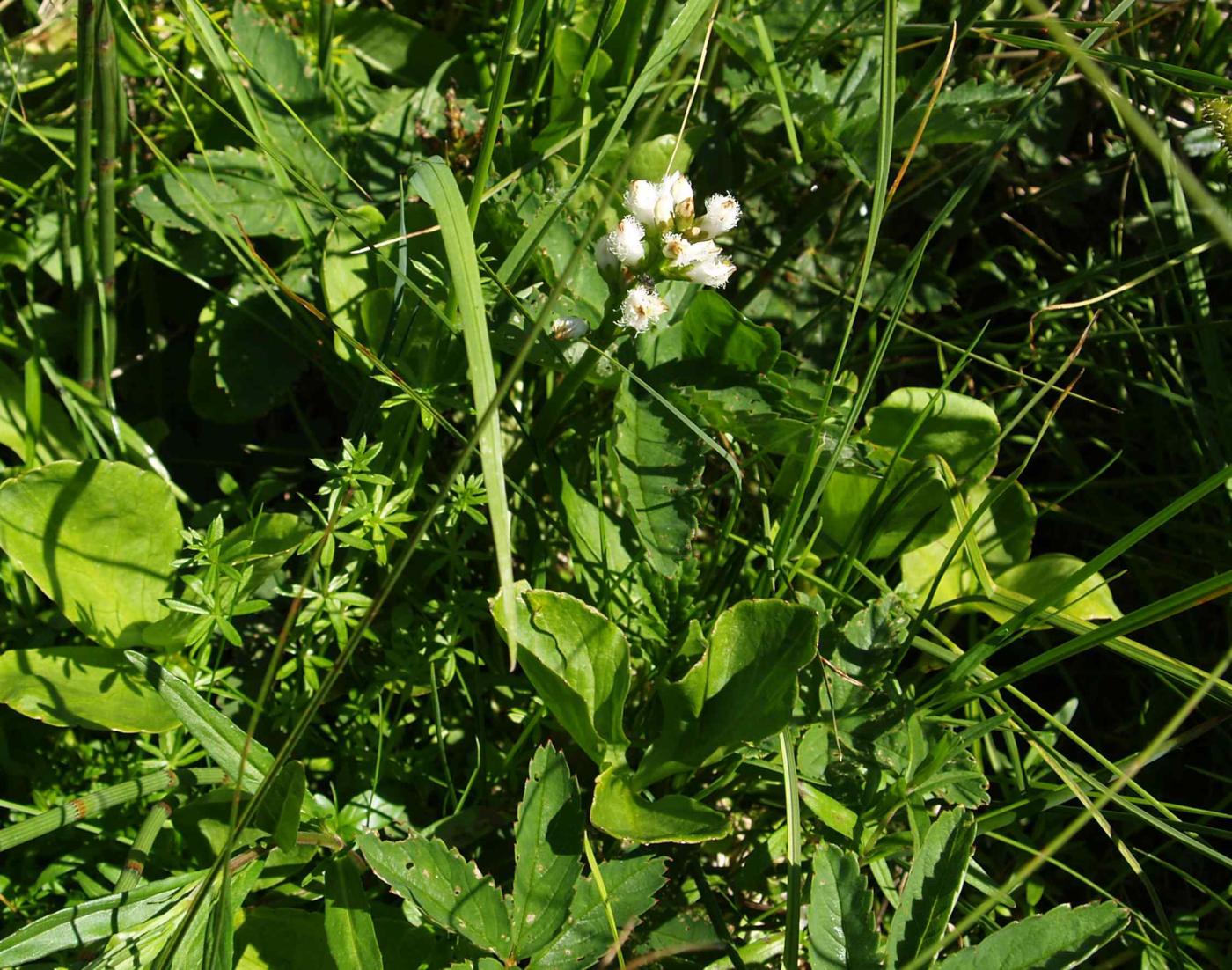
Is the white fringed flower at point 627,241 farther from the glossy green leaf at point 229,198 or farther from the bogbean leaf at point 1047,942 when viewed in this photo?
the bogbean leaf at point 1047,942

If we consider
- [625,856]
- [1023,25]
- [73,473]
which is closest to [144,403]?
[73,473]

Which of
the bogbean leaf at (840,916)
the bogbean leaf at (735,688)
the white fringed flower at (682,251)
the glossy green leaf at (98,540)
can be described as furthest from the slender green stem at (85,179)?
the bogbean leaf at (840,916)

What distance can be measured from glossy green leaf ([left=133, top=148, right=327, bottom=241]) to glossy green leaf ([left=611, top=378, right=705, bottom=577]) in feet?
2.46

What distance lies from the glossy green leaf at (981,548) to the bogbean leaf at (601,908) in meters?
0.77

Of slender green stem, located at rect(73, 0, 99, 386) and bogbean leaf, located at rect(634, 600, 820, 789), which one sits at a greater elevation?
slender green stem, located at rect(73, 0, 99, 386)

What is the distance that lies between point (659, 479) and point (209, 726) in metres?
0.71

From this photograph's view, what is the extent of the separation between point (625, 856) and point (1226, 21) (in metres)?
2.00

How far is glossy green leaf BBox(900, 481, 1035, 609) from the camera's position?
1896 millimetres

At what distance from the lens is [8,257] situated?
1.93 metres

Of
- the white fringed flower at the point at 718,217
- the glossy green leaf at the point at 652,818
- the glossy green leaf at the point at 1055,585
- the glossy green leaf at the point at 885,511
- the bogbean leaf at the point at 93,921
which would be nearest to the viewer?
the bogbean leaf at the point at 93,921

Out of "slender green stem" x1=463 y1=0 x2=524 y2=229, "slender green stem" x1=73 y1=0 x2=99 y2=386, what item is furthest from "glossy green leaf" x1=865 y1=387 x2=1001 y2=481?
"slender green stem" x1=73 y1=0 x2=99 y2=386

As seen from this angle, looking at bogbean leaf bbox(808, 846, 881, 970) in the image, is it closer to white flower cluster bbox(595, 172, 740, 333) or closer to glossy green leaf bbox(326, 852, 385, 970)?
glossy green leaf bbox(326, 852, 385, 970)

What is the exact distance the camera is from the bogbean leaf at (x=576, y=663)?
145 cm

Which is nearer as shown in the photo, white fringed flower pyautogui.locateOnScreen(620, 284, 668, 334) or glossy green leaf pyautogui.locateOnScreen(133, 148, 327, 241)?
white fringed flower pyautogui.locateOnScreen(620, 284, 668, 334)
